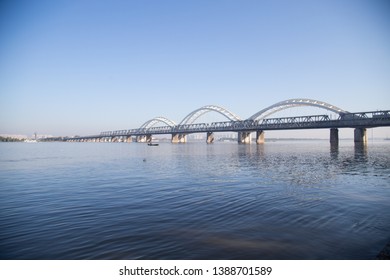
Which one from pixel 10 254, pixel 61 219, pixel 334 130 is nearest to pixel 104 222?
pixel 61 219

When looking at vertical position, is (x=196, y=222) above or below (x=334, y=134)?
below

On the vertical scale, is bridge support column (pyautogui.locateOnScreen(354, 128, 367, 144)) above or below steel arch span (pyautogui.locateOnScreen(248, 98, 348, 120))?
below

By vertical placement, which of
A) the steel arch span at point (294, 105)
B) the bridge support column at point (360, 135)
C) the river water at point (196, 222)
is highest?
the steel arch span at point (294, 105)

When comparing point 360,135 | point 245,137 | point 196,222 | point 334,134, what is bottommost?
point 196,222

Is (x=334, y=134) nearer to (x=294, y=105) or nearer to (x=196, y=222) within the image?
(x=294, y=105)

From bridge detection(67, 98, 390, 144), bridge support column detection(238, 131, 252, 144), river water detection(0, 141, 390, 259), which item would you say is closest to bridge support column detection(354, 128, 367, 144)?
bridge detection(67, 98, 390, 144)

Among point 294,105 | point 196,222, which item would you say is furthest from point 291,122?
point 196,222

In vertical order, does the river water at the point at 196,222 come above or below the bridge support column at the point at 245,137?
below

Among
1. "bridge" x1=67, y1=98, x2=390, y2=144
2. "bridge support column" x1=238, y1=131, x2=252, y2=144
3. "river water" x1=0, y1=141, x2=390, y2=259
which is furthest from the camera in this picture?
"bridge support column" x1=238, y1=131, x2=252, y2=144

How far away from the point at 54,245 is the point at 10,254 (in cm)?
98

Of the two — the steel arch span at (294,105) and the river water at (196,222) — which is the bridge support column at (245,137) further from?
the river water at (196,222)

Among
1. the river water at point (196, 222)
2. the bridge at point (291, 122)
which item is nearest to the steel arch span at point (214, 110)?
the bridge at point (291, 122)

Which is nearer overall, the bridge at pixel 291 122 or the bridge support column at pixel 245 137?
the bridge at pixel 291 122

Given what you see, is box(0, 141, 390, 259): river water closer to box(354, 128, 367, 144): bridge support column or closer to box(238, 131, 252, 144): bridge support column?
box(354, 128, 367, 144): bridge support column
